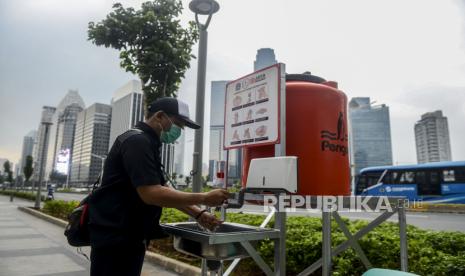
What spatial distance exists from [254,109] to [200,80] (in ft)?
7.70

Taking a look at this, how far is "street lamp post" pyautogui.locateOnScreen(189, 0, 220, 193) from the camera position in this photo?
4.96 m

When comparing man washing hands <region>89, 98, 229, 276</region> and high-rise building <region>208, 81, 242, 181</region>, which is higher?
high-rise building <region>208, 81, 242, 181</region>

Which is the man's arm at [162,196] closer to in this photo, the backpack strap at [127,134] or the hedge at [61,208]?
the backpack strap at [127,134]

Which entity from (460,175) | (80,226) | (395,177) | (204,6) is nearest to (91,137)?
(395,177)

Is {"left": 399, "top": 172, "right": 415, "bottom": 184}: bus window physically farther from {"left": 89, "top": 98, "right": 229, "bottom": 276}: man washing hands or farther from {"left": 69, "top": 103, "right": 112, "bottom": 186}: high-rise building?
{"left": 69, "top": 103, "right": 112, "bottom": 186}: high-rise building

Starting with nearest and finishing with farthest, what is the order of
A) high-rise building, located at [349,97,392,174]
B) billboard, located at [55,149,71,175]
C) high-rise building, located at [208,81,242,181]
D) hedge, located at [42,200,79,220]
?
high-rise building, located at [208,81,242,181] < hedge, located at [42,200,79,220] < billboard, located at [55,149,71,175] < high-rise building, located at [349,97,392,174]

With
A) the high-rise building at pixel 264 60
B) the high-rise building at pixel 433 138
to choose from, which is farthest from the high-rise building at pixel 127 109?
the high-rise building at pixel 433 138

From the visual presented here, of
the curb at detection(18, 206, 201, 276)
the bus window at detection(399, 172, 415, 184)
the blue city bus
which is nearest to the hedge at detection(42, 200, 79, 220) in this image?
the curb at detection(18, 206, 201, 276)

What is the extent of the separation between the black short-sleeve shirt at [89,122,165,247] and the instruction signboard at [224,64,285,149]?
1.14 meters

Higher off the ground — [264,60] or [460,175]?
[264,60]

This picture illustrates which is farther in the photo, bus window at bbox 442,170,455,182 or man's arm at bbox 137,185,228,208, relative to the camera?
bus window at bbox 442,170,455,182

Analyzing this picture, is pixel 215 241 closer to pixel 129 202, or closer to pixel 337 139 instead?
pixel 129 202

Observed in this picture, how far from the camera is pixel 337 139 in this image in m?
3.04

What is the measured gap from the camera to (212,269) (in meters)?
2.51
